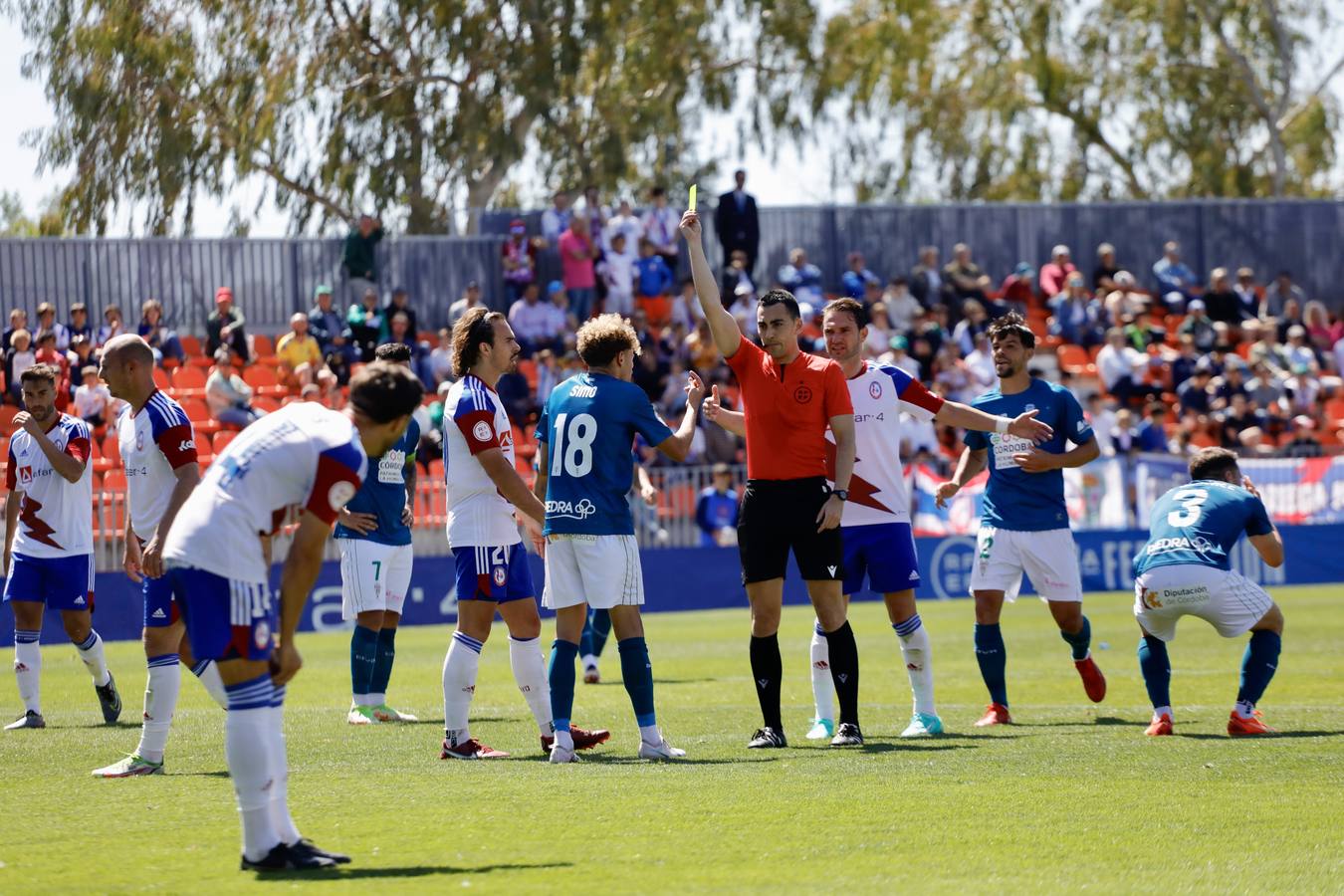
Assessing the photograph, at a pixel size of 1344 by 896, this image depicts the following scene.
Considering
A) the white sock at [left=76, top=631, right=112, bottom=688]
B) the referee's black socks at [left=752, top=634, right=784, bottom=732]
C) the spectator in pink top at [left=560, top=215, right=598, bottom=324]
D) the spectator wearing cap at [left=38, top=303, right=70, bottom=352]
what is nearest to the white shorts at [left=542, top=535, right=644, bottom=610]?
the referee's black socks at [left=752, top=634, right=784, bottom=732]

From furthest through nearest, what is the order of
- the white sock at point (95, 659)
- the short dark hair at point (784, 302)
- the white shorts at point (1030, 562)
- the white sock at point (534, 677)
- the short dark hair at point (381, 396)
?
the white sock at point (95, 659), the white shorts at point (1030, 562), the short dark hair at point (784, 302), the white sock at point (534, 677), the short dark hair at point (381, 396)

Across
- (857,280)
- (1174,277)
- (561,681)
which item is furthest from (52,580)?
(1174,277)

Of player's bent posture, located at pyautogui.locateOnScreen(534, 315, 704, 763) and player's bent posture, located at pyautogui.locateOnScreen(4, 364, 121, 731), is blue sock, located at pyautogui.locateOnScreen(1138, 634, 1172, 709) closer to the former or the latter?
player's bent posture, located at pyautogui.locateOnScreen(534, 315, 704, 763)

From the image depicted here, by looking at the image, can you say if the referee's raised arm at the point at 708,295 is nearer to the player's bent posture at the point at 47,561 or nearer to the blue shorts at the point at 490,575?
the blue shorts at the point at 490,575

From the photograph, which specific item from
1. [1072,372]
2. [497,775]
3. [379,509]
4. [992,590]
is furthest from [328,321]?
[497,775]

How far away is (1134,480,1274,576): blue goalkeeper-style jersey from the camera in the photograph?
10320mm

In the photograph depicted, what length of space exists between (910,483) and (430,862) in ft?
60.2

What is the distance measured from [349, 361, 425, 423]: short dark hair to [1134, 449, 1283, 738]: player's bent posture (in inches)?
203

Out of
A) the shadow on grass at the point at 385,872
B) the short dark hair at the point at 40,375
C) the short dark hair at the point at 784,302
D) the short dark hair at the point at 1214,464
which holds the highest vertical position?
the short dark hair at the point at 784,302

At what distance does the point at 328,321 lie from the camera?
87.8 ft

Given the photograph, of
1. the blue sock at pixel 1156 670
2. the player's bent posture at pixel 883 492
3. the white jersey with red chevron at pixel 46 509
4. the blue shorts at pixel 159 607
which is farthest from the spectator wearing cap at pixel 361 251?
the blue sock at pixel 1156 670

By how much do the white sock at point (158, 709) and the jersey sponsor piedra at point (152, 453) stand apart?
2.58 ft

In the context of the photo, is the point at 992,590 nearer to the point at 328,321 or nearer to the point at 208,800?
the point at 208,800

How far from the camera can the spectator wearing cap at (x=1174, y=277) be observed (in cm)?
3362
